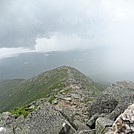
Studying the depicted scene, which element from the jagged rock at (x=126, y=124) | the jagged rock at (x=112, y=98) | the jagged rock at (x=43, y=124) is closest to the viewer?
the jagged rock at (x=126, y=124)

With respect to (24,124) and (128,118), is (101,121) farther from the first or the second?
(128,118)

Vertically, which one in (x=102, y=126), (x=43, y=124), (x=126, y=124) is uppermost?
(x=126, y=124)

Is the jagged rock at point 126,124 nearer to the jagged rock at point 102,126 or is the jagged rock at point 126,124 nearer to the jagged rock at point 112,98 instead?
the jagged rock at point 102,126

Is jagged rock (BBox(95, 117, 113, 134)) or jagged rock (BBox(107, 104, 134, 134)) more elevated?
jagged rock (BBox(107, 104, 134, 134))

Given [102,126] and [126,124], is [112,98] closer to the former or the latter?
[102,126]

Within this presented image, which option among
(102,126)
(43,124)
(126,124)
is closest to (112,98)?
(102,126)

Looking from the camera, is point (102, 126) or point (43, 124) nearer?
point (102, 126)

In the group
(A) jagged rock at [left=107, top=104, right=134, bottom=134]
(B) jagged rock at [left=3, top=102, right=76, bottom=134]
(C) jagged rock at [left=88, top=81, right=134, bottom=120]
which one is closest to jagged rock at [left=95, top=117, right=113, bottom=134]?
(B) jagged rock at [left=3, top=102, right=76, bottom=134]

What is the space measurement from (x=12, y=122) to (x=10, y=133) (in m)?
1.77

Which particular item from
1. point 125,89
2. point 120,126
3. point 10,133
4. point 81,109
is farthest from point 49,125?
point 81,109

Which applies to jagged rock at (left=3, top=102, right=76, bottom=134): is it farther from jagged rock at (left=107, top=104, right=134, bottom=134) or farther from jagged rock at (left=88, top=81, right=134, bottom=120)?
jagged rock at (left=107, top=104, right=134, bottom=134)

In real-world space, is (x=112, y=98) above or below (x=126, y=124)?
below

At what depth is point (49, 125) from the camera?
1822cm

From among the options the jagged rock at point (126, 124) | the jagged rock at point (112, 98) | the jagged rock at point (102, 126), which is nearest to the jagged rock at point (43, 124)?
the jagged rock at point (102, 126)
